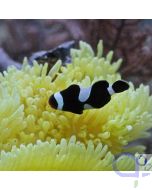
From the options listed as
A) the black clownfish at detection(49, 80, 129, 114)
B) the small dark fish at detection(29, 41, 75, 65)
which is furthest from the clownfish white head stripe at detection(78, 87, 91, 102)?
the small dark fish at detection(29, 41, 75, 65)

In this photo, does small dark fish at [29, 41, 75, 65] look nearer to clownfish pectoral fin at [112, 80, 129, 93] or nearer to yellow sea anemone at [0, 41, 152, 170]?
yellow sea anemone at [0, 41, 152, 170]

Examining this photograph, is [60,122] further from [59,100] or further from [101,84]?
[101,84]

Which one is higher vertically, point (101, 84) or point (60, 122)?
point (101, 84)

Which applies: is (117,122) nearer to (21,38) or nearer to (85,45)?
(85,45)

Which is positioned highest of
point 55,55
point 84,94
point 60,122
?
point 55,55

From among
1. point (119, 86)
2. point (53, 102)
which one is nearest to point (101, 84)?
point (119, 86)
